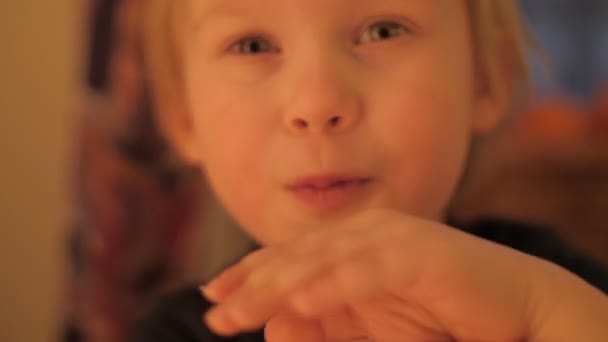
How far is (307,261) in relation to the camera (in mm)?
367

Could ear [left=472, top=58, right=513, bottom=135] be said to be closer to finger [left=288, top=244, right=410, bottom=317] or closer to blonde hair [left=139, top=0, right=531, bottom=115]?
blonde hair [left=139, top=0, right=531, bottom=115]

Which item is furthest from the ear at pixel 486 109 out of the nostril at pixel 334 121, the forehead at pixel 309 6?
the nostril at pixel 334 121

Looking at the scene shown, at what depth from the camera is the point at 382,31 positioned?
563mm

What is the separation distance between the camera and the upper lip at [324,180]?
20.6 inches

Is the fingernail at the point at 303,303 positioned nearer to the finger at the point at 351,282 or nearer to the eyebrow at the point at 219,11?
the finger at the point at 351,282

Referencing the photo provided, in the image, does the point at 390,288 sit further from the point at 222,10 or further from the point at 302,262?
the point at 222,10

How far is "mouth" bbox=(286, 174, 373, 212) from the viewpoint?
1.73ft

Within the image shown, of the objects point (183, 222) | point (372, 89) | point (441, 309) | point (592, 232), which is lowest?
point (592, 232)

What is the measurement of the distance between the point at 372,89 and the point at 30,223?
2.39ft

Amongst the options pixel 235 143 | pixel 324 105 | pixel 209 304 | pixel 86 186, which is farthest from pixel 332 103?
pixel 86 186

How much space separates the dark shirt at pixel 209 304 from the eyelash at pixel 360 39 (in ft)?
0.90

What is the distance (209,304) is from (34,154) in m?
0.46

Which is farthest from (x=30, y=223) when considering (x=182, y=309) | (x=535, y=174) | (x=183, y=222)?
(x=535, y=174)

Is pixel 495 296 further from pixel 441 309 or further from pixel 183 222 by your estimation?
pixel 183 222
